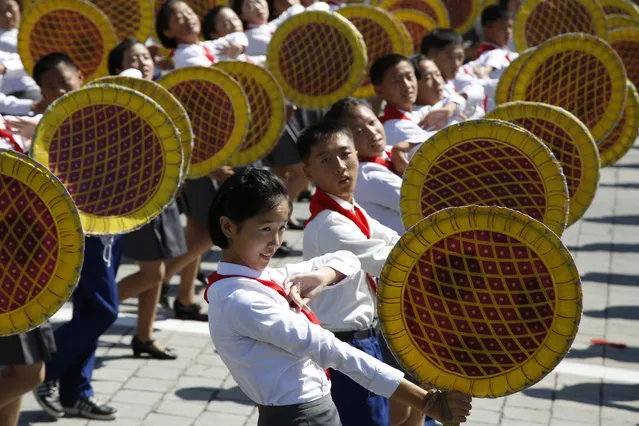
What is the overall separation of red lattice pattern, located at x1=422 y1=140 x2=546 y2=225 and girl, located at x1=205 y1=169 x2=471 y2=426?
0.94 m

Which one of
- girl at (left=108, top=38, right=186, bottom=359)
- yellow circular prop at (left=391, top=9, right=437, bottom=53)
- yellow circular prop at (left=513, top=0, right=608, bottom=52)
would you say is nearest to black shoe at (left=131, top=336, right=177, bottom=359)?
girl at (left=108, top=38, right=186, bottom=359)

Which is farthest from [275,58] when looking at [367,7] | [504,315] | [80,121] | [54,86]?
[504,315]

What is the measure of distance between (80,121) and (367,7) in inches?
138

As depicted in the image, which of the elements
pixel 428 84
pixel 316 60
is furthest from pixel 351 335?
pixel 316 60

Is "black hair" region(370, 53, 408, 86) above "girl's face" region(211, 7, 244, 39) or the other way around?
above

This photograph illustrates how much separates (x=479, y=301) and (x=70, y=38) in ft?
16.4

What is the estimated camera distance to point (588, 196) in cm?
445

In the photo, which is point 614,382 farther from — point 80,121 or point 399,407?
point 80,121

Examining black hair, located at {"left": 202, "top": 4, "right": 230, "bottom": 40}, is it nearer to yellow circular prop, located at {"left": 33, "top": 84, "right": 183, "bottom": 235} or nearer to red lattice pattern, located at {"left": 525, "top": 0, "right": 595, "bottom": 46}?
red lattice pattern, located at {"left": 525, "top": 0, "right": 595, "bottom": 46}

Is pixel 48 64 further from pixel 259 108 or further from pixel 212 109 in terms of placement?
pixel 259 108

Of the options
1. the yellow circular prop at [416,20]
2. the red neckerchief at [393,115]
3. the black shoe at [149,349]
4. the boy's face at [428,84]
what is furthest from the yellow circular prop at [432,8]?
the black shoe at [149,349]

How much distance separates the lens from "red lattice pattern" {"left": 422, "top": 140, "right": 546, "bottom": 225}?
156 inches

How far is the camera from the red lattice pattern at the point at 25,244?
359 cm

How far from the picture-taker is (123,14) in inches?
326
